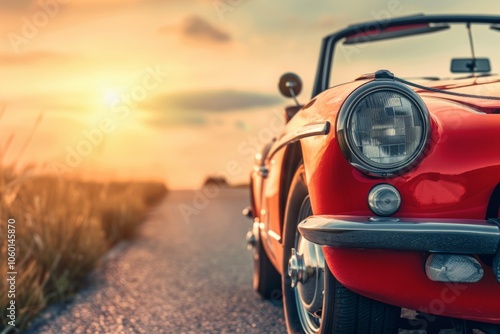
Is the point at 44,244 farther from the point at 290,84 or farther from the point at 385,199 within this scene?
the point at 385,199

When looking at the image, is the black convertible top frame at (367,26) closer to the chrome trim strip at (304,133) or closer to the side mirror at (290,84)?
the side mirror at (290,84)

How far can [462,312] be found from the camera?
268cm

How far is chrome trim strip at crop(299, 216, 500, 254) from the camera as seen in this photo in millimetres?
2545

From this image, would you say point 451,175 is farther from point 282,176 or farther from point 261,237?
point 261,237

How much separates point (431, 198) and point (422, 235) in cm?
17

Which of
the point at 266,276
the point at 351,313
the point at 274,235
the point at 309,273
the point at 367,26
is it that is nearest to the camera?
the point at 351,313

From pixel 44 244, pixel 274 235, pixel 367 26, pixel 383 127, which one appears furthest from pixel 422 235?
pixel 44 244

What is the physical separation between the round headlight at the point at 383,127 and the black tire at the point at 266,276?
225 centimetres

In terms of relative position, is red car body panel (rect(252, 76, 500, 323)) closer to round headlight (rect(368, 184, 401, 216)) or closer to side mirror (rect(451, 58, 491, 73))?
round headlight (rect(368, 184, 401, 216))

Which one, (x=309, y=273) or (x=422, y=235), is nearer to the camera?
(x=422, y=235)

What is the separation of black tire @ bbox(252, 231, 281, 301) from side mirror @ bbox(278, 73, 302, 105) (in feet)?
3.31

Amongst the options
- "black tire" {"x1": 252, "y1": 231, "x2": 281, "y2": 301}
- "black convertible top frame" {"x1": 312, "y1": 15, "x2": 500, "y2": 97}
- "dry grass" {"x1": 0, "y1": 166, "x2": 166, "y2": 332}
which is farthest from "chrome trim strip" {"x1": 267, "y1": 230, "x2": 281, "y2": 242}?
"dry grass" {"x1": 0, "y1": 166, "x2": 166, "y2": 332}

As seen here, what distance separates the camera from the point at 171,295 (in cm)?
525

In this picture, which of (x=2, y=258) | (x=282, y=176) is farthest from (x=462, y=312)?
(x=2, y=258)
